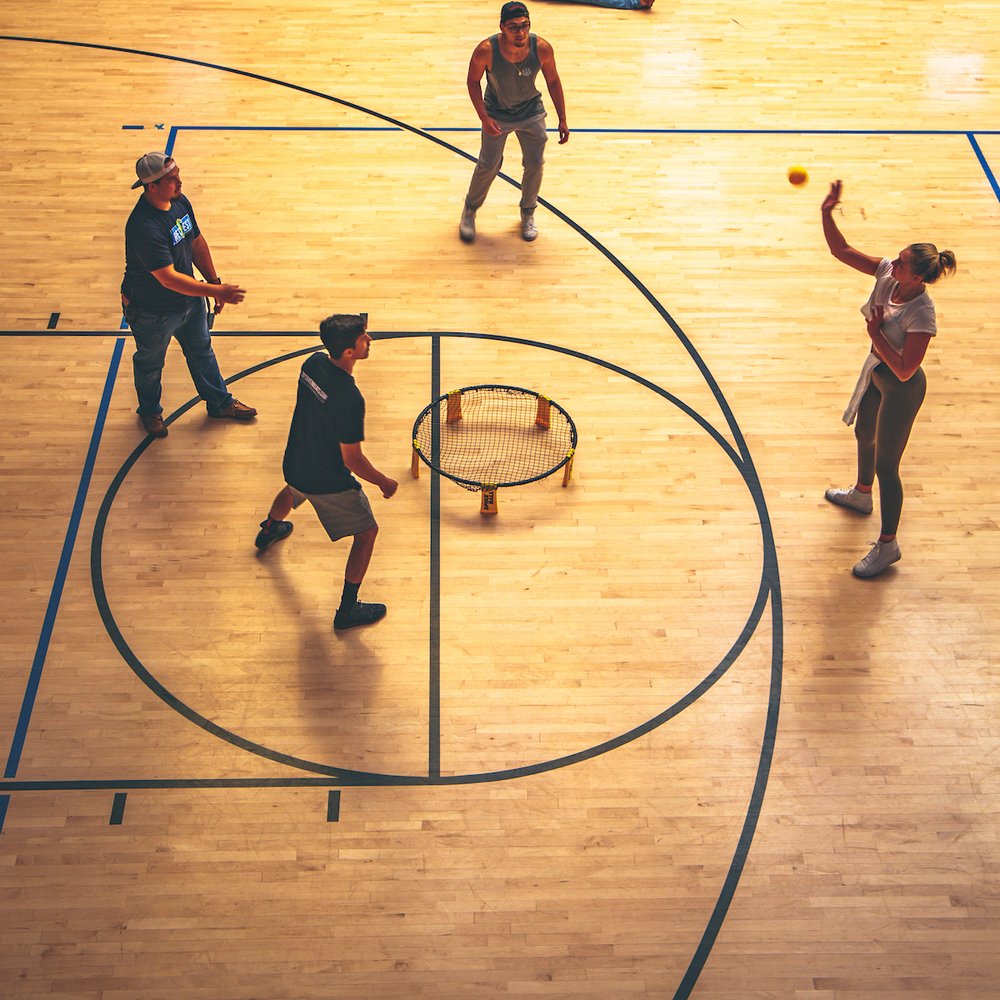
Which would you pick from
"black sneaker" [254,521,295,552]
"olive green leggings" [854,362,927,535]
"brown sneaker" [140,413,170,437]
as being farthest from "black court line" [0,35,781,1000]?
"black sneaker" [254,521,295,552]

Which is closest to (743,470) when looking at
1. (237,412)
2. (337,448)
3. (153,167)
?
(337,448)

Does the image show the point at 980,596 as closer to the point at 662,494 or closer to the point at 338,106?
the point at 662,494

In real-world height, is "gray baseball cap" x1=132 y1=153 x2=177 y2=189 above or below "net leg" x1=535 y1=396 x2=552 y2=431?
above

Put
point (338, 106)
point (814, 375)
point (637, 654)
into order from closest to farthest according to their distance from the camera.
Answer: point (637, 654)
point (814, 375)
point (338, 106)

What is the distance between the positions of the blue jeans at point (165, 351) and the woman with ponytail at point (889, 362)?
3.83 meters

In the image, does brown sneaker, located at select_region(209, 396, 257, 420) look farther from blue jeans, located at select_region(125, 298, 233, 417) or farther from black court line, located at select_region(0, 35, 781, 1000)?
black court line, located at select_region(0, 35, 781, 1000)

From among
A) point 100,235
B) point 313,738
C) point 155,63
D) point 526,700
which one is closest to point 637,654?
point 526,700

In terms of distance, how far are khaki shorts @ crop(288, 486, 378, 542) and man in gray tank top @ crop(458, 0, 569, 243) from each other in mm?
3507

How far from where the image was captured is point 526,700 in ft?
19.8

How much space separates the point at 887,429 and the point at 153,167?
4.34m

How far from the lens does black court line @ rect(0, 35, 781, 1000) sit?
17.3 feet

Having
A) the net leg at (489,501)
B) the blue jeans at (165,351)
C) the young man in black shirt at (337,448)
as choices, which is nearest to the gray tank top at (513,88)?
the blue jeans at (165,351)

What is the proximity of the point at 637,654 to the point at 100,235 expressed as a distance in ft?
18.1

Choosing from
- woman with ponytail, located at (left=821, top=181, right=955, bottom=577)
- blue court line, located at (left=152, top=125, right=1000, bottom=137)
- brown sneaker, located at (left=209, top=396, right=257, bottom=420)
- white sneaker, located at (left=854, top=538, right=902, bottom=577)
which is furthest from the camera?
blue court line, located at (left=152, top=125, right=1000, bottom=137)
